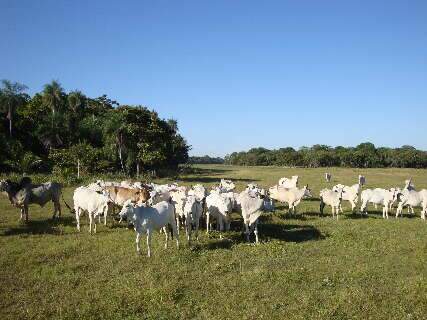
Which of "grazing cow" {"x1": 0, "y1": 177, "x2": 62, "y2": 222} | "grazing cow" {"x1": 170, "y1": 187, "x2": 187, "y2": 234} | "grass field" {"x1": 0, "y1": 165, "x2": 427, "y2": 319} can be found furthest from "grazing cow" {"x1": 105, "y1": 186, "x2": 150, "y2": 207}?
"grazing cow" {"x1": 0, "y1": 177, "x2": 62, "y2": 222}

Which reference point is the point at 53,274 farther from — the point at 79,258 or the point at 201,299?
the point at 201,299

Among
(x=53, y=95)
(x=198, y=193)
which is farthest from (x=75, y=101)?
(x=198, y=193)

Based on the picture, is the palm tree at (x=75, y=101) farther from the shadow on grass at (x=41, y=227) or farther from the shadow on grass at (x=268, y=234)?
the shadow on grass at (x=268, y=234)

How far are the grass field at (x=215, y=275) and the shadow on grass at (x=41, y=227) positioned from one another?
9 cm

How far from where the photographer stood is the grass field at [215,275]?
10.2 m

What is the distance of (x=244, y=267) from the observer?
13398 mm

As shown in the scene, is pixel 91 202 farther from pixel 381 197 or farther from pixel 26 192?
pixel 381 197

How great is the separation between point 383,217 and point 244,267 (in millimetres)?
13747

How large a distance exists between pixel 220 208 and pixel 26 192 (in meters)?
9.71

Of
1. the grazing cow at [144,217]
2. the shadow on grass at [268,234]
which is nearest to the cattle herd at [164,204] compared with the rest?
the grazing cow at [144,217]

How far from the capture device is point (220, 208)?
18219 millimetres

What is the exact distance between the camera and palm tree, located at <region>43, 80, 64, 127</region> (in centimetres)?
6481

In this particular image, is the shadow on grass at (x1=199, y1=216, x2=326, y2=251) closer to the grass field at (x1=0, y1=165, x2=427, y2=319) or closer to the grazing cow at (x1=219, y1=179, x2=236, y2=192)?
the grass field at (x1=0, y1=165, x2=427, y2=319)

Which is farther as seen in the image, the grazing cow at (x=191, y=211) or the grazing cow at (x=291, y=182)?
the grazing cow at (x=291, y=182)
